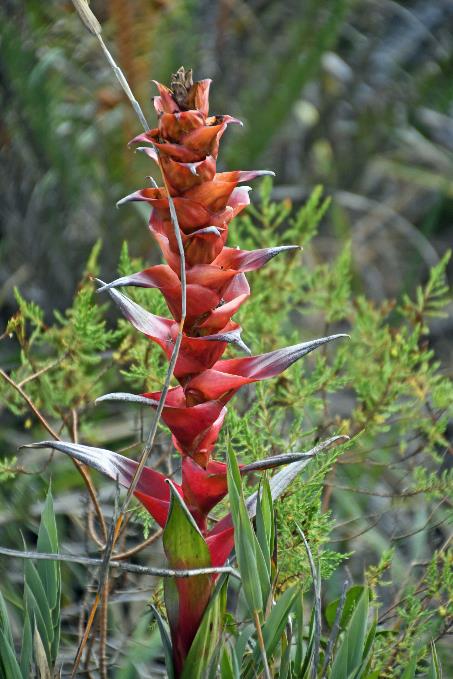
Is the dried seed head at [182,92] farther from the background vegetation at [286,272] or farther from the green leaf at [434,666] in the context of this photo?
the green leaf at [434,666]

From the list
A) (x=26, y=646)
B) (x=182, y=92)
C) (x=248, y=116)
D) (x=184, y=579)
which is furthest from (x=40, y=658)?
(x=248, y=116)

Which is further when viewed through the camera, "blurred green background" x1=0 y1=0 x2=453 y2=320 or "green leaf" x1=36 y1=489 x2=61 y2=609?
"blurred green background" x1=0 y1=0 x2=453 y2=320

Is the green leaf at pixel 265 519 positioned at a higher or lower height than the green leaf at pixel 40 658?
higher

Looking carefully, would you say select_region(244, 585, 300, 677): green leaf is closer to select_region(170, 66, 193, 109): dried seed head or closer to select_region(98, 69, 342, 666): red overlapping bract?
select_region(98, 69, 342, 666): red overlapping bract

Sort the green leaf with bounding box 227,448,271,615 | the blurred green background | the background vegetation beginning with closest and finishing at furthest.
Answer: the green leaf with bounding box 227,448,271,615 < the background vegetation < the blurred green background

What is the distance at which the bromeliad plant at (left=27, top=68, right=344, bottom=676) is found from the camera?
610 mm

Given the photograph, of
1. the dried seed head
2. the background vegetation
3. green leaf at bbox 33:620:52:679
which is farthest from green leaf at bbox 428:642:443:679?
the dried seed head

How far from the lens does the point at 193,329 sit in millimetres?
656

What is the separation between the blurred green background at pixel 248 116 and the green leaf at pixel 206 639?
1.50 meters

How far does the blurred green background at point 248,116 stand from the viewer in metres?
2.13

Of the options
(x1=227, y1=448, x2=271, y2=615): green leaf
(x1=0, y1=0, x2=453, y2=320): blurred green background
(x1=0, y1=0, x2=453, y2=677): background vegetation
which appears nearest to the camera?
(x1=227, y1=448, x2=271, y2=615): green leaf

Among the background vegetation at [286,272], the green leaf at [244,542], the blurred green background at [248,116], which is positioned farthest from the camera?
the blurred green background at [248,116]

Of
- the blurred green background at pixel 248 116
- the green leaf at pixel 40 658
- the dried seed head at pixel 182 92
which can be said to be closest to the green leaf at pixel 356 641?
the green leaf at pixel 40 658

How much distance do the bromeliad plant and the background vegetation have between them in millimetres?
123
